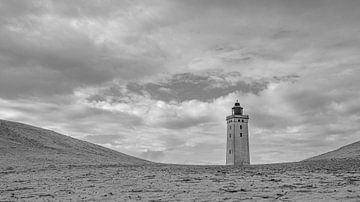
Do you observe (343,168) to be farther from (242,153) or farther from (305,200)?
(242,153)

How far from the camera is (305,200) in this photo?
19.8 metres

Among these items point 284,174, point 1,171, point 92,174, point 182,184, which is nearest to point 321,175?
point 284,174

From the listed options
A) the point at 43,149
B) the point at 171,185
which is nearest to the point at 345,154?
the point at 171,185

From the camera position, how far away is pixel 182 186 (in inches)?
1008

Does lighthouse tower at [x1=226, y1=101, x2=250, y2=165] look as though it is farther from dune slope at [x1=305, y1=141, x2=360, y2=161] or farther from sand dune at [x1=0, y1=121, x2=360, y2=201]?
sand dune at [x1=0, y1=121, x2=360, y2=201]

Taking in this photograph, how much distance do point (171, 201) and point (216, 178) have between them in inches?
388

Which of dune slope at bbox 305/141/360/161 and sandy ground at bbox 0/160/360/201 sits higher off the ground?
dune slope at bbox 305/141/360/161

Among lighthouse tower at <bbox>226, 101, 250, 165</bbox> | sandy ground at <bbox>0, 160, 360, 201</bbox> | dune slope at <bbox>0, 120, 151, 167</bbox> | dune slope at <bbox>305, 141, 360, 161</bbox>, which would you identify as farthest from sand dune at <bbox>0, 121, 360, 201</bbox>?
lighthouse tower at <bbox>226, 101, 250, 165</bbox>

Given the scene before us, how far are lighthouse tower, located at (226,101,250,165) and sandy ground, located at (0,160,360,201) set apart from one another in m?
43.1

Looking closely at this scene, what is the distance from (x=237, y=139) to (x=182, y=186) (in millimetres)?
55149

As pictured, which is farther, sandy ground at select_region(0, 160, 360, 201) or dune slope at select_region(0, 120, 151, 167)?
dune slope at select_region(0, 120, 151, 167)

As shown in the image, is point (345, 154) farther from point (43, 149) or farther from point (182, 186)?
point (43, 149)

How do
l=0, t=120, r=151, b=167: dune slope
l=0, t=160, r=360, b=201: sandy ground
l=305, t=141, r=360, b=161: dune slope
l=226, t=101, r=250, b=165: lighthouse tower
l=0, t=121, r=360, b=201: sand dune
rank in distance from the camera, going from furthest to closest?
l=226, t=101, r=250, b=165: lighthouse tower → l=305, t=141, r=360, b=161: dune slope → l=0, t=120, r=151, b=167: dune slope → l=0, t=121, r=360, b=201: sand dune → l=0, t=160, r=360, b=201: sandy ground

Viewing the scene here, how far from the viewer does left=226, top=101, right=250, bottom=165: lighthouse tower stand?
3115 inches
